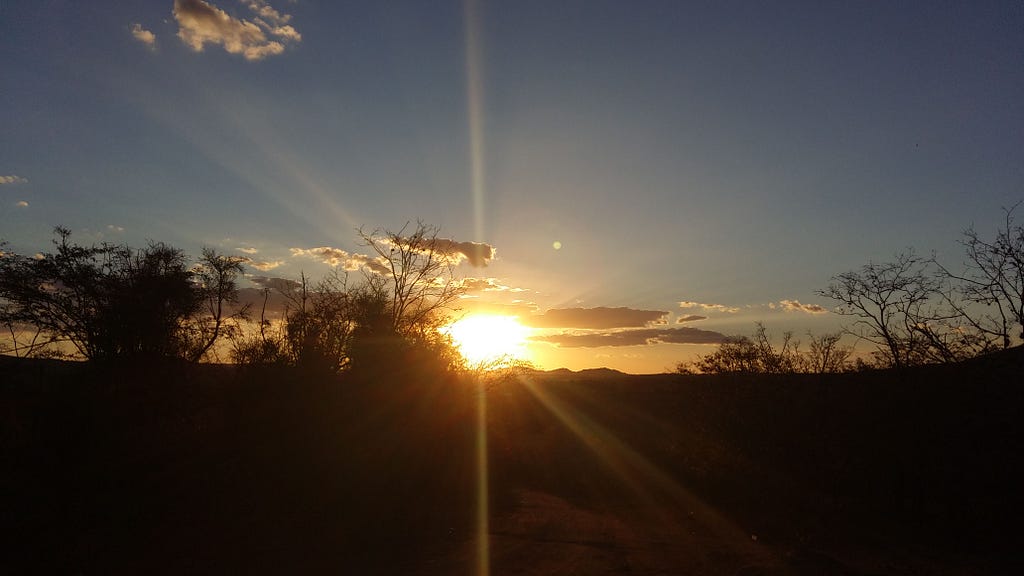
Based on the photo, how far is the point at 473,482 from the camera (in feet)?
46.6

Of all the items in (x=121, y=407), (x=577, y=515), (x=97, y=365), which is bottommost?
(x=577, y=515)

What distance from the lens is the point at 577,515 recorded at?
11.9 meters

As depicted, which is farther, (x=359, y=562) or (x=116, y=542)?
(x=116, y=542)

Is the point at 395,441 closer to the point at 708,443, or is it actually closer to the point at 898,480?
the point at 708,443

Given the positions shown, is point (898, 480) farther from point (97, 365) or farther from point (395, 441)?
point (97, 365)

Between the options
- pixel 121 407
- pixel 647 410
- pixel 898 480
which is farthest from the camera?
pixel 647 410

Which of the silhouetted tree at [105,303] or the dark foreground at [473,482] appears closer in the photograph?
the dark foreground at [473,482]

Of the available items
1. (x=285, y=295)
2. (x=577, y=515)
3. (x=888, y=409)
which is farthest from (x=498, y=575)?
(x=285, y=295)

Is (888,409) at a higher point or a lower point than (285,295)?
lower

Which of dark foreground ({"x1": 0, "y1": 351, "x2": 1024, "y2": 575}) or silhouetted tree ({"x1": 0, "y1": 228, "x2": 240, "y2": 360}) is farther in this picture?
silhouetted tree ({"x1": 0, "y1": 228, "x2": 240, "y2": 360})

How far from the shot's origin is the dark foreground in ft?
28.7

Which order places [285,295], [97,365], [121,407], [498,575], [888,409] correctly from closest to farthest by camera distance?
[498,575], [121,407], [888,409], [97,365], [285,295]

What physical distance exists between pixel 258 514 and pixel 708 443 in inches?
449

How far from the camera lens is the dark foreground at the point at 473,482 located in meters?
8.76
